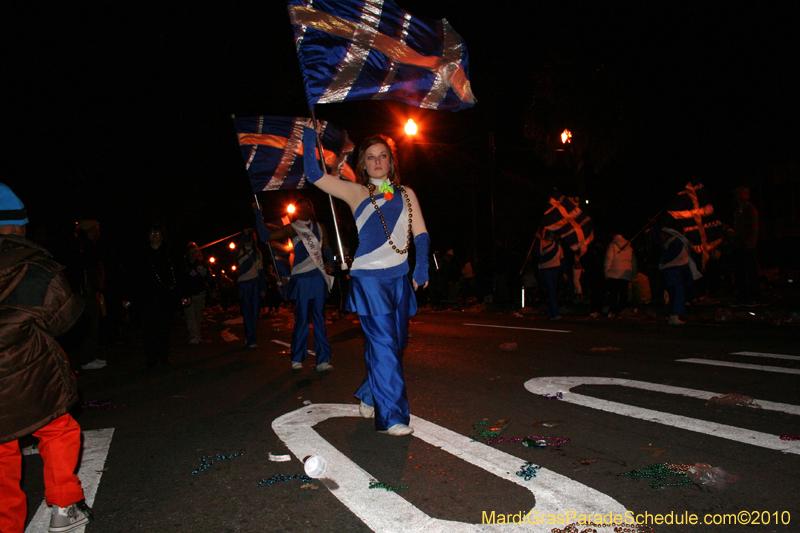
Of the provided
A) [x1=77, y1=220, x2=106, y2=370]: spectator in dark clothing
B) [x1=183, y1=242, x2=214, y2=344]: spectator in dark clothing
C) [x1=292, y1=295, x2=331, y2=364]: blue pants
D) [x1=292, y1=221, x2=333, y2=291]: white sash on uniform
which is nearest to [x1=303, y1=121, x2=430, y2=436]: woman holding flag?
[x1=292, y1=295, x2=331, y2=364]: blue pants

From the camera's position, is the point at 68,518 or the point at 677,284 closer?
the point at 68,518

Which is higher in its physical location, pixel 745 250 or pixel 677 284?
pixel 745 250

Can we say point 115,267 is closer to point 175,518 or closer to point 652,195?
point 175,518

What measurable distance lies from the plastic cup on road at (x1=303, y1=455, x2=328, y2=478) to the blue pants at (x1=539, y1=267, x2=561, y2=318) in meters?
9.68

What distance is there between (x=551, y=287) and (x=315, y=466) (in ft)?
32.7

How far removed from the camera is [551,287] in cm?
1262

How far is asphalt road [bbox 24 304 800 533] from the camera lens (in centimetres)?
286

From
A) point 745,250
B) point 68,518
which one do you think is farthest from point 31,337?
point 745,250

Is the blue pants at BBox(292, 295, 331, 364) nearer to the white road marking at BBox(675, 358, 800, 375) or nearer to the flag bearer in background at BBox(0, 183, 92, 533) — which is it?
the white road marking at BBox(675, 358, 800, 375)

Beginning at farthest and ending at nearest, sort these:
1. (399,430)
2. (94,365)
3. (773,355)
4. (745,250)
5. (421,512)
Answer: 1. (745,250)
2. (94,365)
3. (773,355)
4. (399,430)
5. (421,512)

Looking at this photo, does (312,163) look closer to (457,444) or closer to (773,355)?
(457,444)

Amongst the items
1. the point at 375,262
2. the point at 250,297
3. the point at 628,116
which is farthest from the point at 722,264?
the point at 375,262

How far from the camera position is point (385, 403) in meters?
4.21

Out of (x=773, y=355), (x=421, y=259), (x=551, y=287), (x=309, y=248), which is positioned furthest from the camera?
(x=551, y=287)
